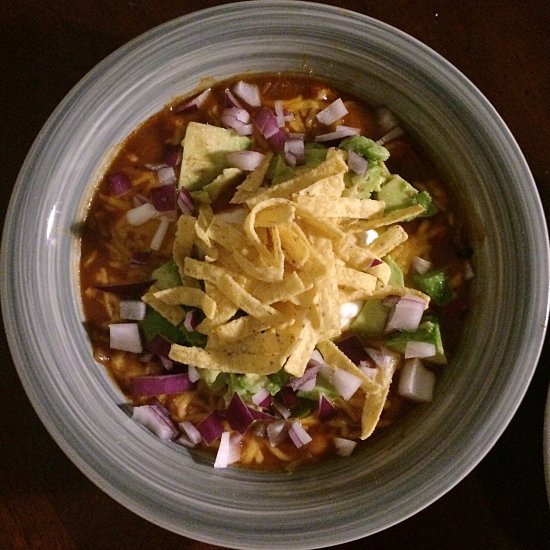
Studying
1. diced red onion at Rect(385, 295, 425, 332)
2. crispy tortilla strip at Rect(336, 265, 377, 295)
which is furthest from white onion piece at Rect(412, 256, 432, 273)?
crispy tortilla strip at Rect(336, 265, 377, 295)

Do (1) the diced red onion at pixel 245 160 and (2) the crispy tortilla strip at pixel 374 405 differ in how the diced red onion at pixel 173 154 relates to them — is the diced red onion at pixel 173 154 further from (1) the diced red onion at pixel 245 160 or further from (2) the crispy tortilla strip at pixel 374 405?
(2) the crispy tortilla strip at pixel 374 405

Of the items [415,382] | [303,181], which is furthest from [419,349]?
[303,181]

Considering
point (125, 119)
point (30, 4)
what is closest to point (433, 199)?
point (125, 119)

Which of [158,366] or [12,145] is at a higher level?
[12,145]

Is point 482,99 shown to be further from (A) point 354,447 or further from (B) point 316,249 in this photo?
(A) point 354,447

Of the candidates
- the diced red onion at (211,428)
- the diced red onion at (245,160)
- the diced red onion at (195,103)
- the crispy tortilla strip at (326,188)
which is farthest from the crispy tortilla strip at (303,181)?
the diced red onion at (211,428)

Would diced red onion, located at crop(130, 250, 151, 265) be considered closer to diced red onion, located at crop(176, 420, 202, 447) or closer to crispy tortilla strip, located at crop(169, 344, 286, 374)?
crispy tortilla strip, located at crop(169, 344, 286, 374)

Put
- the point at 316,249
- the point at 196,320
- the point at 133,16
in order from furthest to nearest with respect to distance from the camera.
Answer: the point at 133,16
the point at 196,320
the point at 316,249

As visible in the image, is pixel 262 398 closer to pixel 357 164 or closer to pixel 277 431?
pixel 277 431
